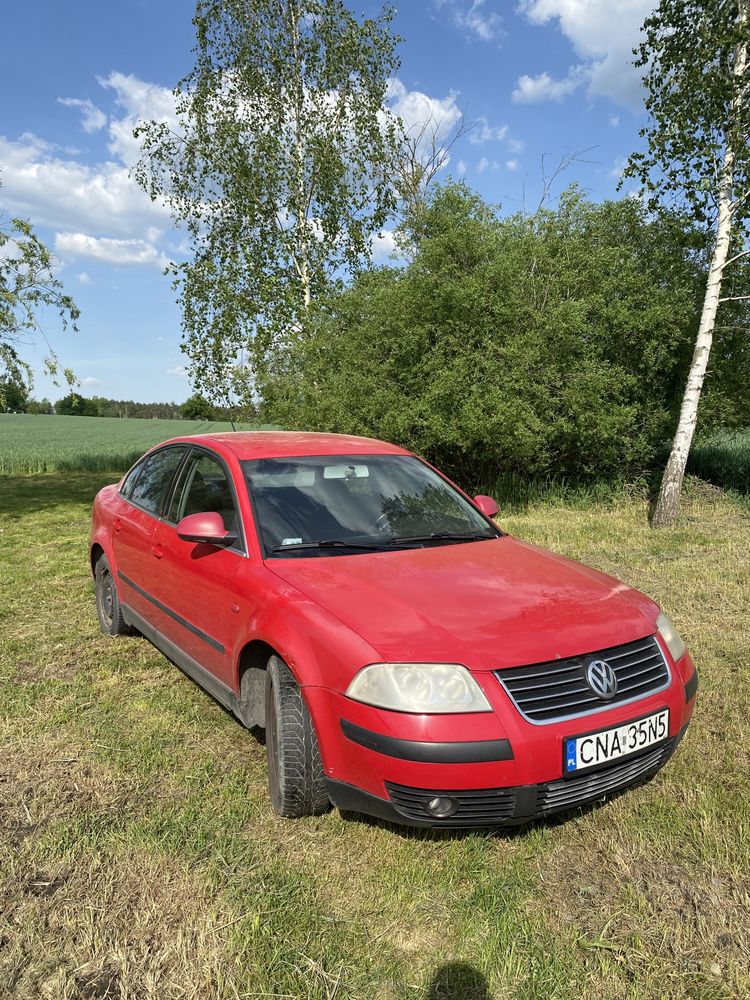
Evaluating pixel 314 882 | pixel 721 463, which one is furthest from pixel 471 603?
pixel 721 463

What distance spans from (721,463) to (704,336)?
6.90 meters

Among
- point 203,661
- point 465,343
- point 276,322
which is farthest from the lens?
point 276,322

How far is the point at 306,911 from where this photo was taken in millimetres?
2318

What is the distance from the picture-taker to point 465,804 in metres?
2.34

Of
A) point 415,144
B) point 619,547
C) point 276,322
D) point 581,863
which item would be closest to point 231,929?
point 581,863

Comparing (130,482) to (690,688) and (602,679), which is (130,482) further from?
(690,688)

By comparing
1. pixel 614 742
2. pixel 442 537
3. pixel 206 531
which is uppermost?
pixel 206 531

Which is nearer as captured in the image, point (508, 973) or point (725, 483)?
point (508, 973)

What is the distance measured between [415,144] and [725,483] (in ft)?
52.5

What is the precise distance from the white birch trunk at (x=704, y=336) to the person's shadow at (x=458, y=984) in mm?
9353

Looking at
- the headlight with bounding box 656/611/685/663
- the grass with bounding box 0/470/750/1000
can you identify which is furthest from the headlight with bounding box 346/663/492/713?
the headlight with bounding box 656/611/685/663

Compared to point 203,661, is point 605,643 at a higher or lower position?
higher

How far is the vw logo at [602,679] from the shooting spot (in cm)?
248

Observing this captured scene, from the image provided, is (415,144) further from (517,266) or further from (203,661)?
(203,661)
